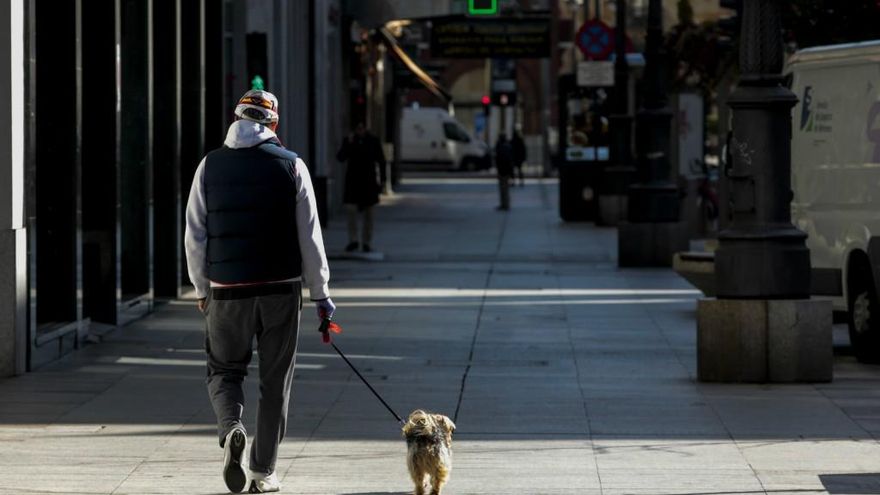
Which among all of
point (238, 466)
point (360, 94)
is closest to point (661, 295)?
Answer: point (238, 466)

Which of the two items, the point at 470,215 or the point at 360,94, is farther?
the point at 360,94

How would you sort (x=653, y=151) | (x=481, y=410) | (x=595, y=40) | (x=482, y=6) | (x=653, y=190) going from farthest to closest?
(x=595, y=40) < (x=482, y=6) < (x=653, y=151) < (x=653, y=190) < (x=481, y=410)

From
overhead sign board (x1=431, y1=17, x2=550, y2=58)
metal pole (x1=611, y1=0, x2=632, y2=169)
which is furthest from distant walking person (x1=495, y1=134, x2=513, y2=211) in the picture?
metal pole (x1=611, y1=0, x2=632, y2=169)

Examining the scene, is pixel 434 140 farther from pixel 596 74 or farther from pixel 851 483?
pixel 851 483

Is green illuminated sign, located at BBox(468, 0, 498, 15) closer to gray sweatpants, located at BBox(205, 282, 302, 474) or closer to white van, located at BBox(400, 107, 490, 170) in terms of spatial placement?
gray sweatpants, located at BBox(205, 282, 302, 474)

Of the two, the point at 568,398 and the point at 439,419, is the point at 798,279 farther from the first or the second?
the point at 439,419

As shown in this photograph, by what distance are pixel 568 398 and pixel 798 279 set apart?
181 cm

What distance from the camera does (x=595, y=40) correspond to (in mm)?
35219

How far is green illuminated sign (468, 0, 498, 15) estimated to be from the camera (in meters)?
29.7

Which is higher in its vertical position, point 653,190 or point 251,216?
point 251,216

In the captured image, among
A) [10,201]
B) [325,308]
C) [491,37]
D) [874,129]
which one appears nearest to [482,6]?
[491,37]

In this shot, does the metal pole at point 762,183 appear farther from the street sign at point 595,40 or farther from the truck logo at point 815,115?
the street sign at point 595,40

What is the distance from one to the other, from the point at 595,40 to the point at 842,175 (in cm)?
1999

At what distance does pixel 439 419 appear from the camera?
8.05m
